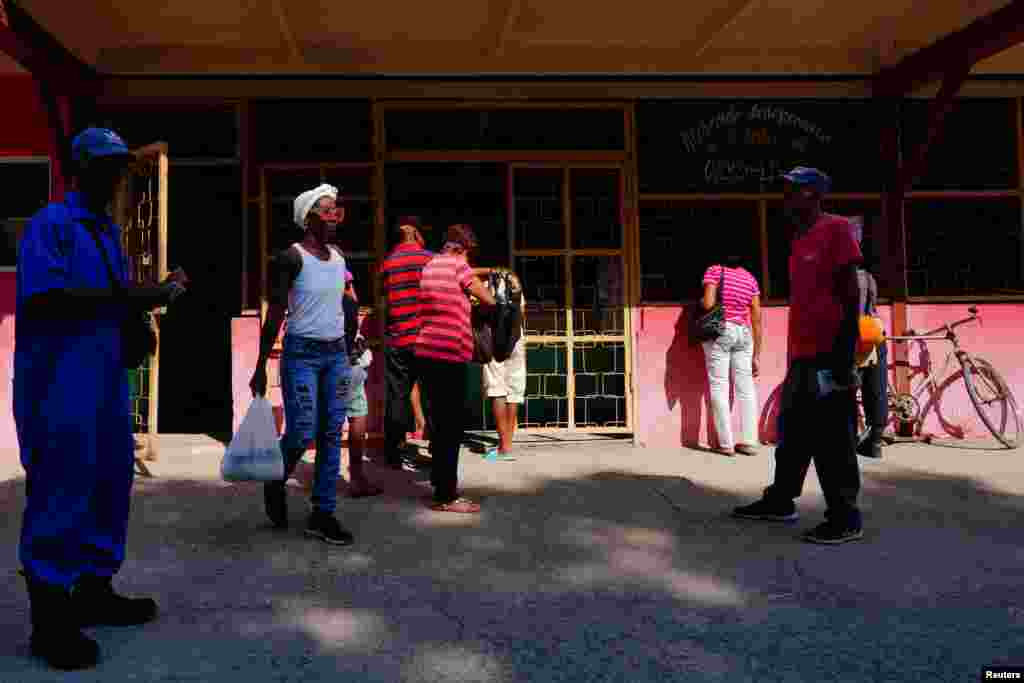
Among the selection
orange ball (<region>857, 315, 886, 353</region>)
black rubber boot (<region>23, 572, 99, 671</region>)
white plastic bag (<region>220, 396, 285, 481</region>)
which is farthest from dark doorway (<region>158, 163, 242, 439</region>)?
orange ball (<region>857, 315, 886, 353</region>)

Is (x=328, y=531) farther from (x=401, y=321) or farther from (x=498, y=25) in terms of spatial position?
(x=498, y=25)

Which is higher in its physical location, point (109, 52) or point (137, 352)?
point (109, 52)

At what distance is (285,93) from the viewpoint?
7.39m

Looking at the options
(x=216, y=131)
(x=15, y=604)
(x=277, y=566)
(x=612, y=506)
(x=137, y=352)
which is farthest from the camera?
(x=216, y=131)

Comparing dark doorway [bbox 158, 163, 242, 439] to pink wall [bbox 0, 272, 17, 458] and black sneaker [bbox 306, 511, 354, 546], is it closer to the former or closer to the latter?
pink wall [bbox 0, 272, 17, 458]

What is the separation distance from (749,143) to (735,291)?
5.07 feet

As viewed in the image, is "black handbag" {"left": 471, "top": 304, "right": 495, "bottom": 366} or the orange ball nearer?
the orange ball

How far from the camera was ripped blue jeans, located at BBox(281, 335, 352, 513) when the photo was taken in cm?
427

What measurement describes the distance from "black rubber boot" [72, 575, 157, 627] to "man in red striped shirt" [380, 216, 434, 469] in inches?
121

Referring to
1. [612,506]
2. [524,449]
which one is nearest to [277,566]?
[612,506]

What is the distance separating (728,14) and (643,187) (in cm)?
168

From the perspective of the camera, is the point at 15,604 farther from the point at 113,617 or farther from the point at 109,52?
the point at 109,52

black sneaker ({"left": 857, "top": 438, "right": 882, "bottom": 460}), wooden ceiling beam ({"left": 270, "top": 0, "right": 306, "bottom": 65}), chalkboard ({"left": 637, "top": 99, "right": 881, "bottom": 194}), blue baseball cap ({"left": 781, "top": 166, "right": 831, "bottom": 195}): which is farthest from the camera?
chalkboard ({"left": 637, "top": 99, "right": 881, "bottom": 194})

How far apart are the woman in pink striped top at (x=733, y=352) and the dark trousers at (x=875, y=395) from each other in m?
0.86
